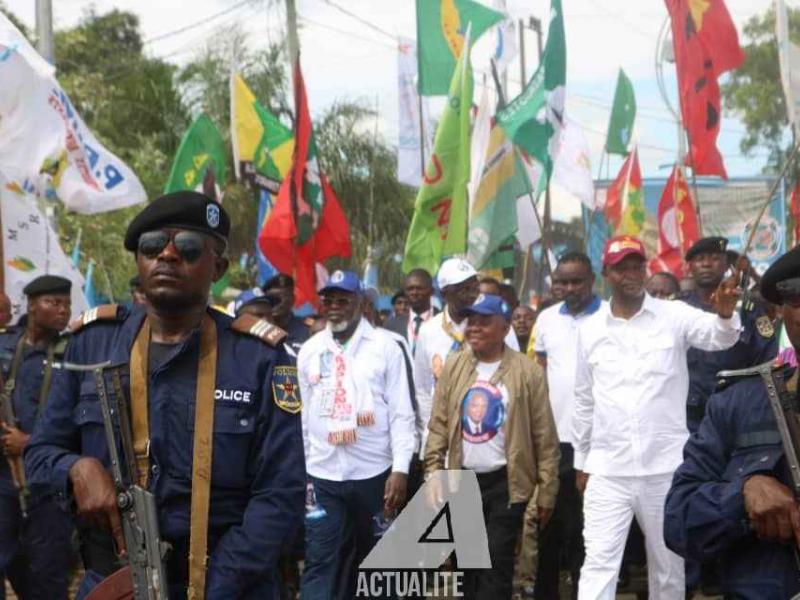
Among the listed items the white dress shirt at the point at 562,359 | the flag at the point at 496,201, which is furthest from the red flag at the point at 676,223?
the white dress shirt at the point at 562,359

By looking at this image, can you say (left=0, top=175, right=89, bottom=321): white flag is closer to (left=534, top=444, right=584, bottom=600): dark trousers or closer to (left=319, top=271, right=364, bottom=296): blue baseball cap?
(left=319, top=271, right=364, bottom=296): blue baseball cap

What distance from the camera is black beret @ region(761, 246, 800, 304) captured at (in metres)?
3.47

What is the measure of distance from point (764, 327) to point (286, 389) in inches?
157

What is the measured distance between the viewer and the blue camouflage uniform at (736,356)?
7215 millimetres

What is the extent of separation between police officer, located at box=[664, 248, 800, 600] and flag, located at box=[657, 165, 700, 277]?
1275 cm

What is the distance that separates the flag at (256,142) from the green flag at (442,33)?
1714 mm

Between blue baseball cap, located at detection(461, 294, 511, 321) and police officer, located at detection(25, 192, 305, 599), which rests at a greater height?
blue baseball cap, located at detection(461, 294, 511, 321)

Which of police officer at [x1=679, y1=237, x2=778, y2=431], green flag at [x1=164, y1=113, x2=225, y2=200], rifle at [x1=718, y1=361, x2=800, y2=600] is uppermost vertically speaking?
green flag at [x1=164, y1=113, x2=225, y2=200]

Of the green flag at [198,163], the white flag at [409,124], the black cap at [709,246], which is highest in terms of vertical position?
the white flag at [409,124]

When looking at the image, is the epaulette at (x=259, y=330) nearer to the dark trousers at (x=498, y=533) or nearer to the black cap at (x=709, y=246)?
the dark trousers at (x=498, y=533)

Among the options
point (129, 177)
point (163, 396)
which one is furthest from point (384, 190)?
point (163, 396)

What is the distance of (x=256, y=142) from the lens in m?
15.3

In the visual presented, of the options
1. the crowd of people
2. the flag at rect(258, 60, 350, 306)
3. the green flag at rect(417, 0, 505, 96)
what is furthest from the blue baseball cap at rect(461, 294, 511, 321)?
the green flag at rect(417, 0, 505, 96)

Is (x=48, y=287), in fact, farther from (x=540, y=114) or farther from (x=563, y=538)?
(x=540, y=114)
